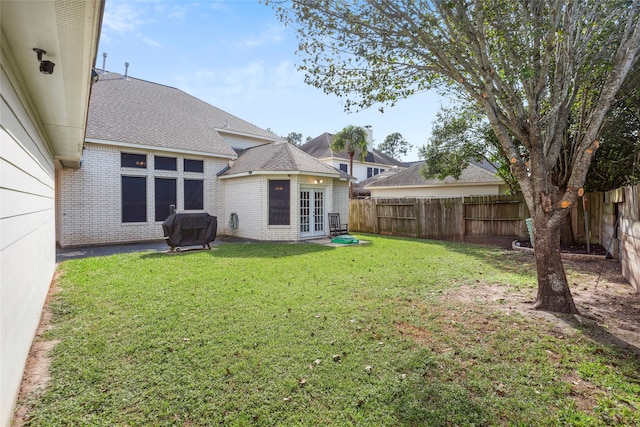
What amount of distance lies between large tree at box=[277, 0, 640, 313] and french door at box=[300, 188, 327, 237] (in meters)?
8.17

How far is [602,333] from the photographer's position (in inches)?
150

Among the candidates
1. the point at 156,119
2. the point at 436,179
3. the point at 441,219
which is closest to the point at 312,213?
the point at 441,219

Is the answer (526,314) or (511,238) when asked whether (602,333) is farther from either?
(511,238)

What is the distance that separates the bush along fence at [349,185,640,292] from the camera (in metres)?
6.13

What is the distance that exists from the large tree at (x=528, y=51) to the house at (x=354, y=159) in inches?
869

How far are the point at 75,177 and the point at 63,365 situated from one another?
31.9 feet

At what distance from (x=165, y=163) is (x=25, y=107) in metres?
9.48

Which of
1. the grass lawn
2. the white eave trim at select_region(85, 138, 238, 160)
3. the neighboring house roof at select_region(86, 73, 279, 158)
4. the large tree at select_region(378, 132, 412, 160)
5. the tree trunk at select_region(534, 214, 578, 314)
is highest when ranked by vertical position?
the large tree at select_region(378, 132, 412, 160)

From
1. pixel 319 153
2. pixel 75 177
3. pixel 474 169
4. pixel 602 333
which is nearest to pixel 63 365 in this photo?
pixel 602 333

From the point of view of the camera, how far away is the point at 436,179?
19.3 meters

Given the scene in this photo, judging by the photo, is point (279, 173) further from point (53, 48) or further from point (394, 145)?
point (394, 145)

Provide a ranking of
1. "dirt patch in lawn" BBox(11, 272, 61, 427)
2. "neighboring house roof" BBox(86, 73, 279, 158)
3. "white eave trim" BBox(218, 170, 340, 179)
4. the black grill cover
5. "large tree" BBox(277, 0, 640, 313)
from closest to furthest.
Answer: "dirt patch in lawn" BBox(11, 272, 61, 427), "large tree" BBox(277, 0, 640, 313), the black grill cover, "neighboring house roof" BBox(86, 73, 279, 158), "white eave trim" BBox(218, 170, 340, 179)

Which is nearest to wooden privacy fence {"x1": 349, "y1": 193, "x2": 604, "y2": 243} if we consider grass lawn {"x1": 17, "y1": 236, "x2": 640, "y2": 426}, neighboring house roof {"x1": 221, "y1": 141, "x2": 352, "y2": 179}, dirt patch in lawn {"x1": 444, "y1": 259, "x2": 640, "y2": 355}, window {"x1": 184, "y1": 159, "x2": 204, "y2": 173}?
neighboring house roof {"x1": 221, "y1": 141, "x2": 352, "y2": 179}

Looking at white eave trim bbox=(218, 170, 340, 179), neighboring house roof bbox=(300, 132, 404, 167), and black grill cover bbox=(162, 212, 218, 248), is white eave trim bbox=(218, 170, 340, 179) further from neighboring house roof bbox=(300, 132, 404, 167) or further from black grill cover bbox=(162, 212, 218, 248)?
neighboring house roof bbox=(300, 132, 404, 167)
